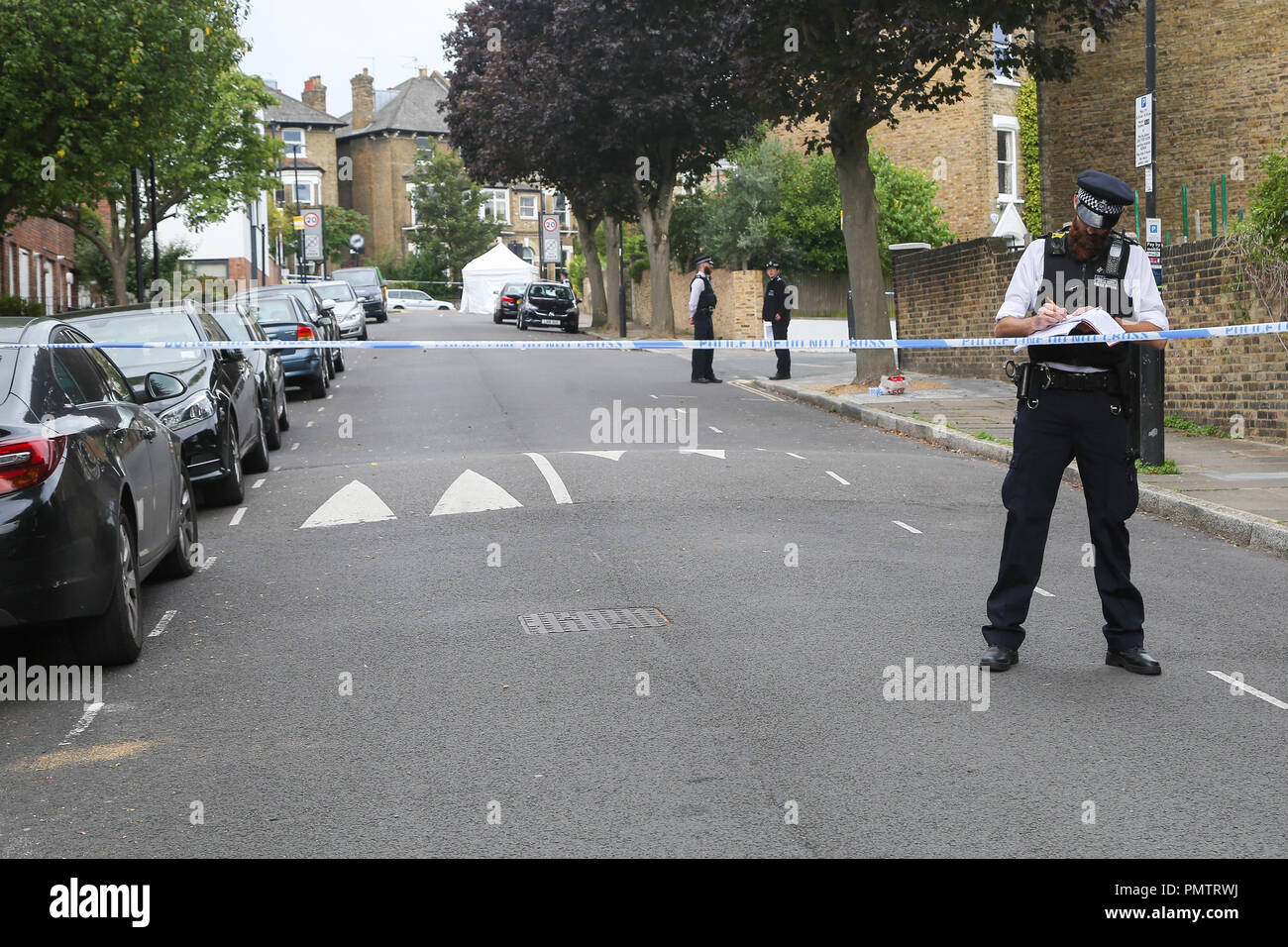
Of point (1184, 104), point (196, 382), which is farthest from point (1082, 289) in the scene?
point (1184, 104)

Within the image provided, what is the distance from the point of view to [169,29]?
68.3 feet

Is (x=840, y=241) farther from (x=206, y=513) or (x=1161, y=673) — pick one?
(x=1161, y=673)

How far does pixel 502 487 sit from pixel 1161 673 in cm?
643

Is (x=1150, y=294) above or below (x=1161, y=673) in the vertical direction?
above

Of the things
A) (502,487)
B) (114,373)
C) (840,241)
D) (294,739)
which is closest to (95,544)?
(294,739)

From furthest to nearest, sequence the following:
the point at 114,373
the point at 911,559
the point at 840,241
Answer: the point at 840,241 < the point at 911,559 < the point at 114,373

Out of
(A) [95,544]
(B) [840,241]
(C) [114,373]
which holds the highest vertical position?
(B) [840,241]

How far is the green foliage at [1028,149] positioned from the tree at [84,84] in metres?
24.9

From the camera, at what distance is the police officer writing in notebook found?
6.11 metres

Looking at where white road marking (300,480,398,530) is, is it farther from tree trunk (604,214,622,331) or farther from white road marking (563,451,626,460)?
tree trunk (604,214,622,331)

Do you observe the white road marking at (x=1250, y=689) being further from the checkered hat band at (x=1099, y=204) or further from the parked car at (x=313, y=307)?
the parked car at (x=313, y=307)

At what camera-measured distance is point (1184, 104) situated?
26875 millimetres

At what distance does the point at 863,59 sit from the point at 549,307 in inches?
1072

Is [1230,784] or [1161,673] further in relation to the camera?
[1161,673]
